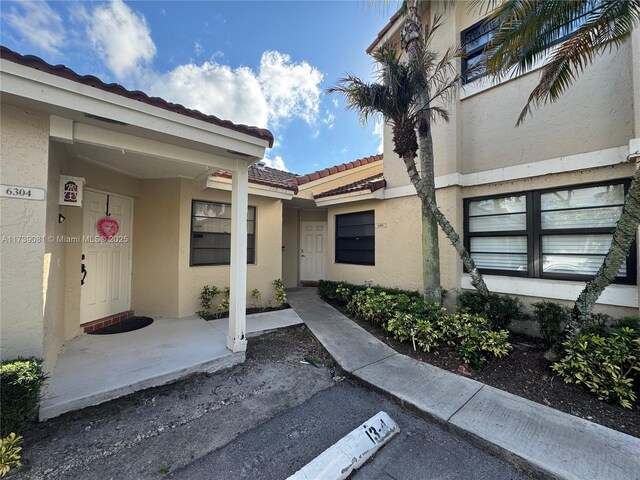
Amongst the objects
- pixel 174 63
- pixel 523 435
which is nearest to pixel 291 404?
pixel 523 435

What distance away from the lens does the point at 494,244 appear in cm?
575

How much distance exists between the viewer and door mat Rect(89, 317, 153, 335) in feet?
15.9

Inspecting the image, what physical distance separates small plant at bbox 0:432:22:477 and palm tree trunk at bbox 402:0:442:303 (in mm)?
5906

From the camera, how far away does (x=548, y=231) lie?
16.5 ft

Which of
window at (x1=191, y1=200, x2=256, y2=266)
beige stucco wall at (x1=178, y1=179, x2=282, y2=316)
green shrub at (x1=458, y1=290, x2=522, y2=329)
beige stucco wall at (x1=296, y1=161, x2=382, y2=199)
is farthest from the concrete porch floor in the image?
beige stucco wall at (x1=296, y1=161, x2=382, y2=199)

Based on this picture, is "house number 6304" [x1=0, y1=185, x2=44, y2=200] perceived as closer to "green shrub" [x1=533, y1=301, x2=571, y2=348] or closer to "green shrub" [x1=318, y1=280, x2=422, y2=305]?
"green shrub" [x1=318, y1=280, x2=422, y2=305]

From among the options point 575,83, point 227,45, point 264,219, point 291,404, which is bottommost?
point 291,404

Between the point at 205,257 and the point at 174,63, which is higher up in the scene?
the point at 174,63

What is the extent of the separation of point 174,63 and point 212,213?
13.6 ft

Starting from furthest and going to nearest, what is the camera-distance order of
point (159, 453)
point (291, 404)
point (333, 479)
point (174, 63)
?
point (174, 63)
point (291, 404)
point (159, 453)
point (333, 479)

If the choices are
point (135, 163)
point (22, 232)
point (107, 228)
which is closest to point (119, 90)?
point (22, 232)

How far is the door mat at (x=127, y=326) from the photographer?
15.9ft

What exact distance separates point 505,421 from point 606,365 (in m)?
1.63

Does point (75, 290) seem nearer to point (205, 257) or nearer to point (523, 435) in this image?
point (205, 257)
